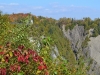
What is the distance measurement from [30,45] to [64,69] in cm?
186

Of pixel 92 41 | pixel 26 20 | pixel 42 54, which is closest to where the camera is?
pixel 42 54

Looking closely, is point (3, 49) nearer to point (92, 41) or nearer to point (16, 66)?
point (16, 66)

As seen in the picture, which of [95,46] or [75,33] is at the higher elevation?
[75,33]

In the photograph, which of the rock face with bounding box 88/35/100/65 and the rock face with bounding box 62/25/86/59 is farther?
the rock face with bounding box 62/25/86/59

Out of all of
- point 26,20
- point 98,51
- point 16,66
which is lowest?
point 98,51

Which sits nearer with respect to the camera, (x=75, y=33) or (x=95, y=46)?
(x=95, y=46)

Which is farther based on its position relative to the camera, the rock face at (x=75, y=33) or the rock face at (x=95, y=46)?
the rock face at (x=75, y=33)

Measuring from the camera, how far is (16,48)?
5.73 m

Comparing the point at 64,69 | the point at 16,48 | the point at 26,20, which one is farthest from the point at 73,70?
the point at 16,48

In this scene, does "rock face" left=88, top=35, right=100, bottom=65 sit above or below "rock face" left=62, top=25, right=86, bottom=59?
below

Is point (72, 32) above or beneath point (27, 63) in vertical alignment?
beneath

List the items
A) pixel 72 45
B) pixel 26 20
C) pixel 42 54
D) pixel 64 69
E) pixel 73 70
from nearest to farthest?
1. pixel 42 54
2. pixel 26 20
3. pixel 64 69
4. pixel 73 70
5. pixel 72 45

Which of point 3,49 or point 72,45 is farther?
point 72,45

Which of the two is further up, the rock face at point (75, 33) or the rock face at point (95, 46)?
the rock face at point (75, 33)
